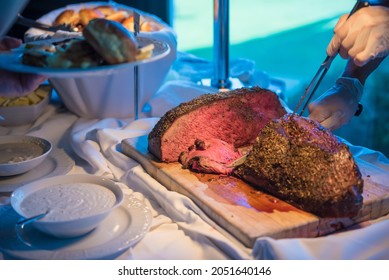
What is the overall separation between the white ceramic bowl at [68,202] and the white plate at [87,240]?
0.09 ft

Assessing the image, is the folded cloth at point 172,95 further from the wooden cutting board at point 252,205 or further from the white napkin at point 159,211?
the wooden cutting board at point 252,205

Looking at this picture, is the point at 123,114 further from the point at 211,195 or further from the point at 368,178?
the point at 368,178

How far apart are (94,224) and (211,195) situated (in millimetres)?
382

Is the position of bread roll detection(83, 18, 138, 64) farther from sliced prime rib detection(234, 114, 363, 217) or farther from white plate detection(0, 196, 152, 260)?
sliced prime rib detection(234, 114, 363, 217)

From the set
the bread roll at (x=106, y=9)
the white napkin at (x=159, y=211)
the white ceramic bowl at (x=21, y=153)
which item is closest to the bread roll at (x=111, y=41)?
the white napkin at (x=159, y=211)

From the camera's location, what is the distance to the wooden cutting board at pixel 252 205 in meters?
1.32

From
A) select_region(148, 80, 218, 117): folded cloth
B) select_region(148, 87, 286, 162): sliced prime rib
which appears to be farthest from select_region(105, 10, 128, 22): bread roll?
select_region(148, 87, 286, 162): sliced prime rib

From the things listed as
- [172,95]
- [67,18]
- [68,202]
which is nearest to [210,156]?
[68,202]

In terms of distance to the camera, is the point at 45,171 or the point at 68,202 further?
the point at 45,171

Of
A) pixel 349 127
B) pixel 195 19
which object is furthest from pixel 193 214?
pixel 195 19

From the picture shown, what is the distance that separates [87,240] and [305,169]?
2.07ft

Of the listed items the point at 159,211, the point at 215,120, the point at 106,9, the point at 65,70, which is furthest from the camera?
the point at 106,9

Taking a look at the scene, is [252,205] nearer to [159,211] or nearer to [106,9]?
[159,211]

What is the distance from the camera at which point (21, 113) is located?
2.18 meters
